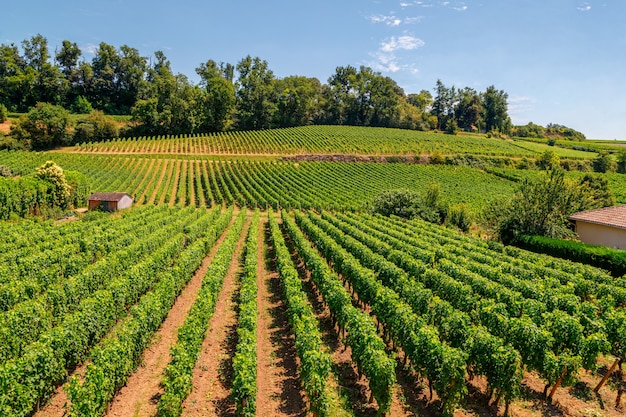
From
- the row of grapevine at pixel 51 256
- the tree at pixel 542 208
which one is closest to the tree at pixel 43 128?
the row of grapevine at pixel 51 256

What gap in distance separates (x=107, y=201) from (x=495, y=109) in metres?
139

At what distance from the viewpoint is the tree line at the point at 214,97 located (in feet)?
322

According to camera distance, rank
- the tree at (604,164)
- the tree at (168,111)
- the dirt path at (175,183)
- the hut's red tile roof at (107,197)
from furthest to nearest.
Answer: the tree at (168,111), the tree at (604,164), the dirt path at (175,183), the hut's red tile roof at (107,197)

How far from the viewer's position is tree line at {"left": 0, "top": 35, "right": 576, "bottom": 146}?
98.1 m

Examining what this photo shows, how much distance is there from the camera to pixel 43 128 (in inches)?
3095

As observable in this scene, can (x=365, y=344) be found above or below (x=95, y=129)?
below

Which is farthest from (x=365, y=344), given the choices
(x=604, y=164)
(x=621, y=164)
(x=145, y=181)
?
(x=621, y=164)

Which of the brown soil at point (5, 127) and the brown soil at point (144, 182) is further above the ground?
the brown soil at point (5, 127)

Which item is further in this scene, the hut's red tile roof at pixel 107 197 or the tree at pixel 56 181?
the hut's red tile roof at pixel 107 197

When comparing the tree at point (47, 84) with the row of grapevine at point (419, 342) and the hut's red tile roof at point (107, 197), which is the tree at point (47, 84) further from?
the row of grapevine at point (419, 342)

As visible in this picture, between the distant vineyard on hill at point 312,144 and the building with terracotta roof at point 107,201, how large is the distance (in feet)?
116

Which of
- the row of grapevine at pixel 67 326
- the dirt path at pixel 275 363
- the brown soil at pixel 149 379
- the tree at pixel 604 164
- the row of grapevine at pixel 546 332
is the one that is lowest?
the brown soil at pixel 149 379

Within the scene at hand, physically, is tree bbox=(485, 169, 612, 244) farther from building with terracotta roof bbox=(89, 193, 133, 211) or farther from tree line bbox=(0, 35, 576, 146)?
tree line bbox=(0, 35, 576, 146)

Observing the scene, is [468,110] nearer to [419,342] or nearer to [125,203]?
[125,203]
